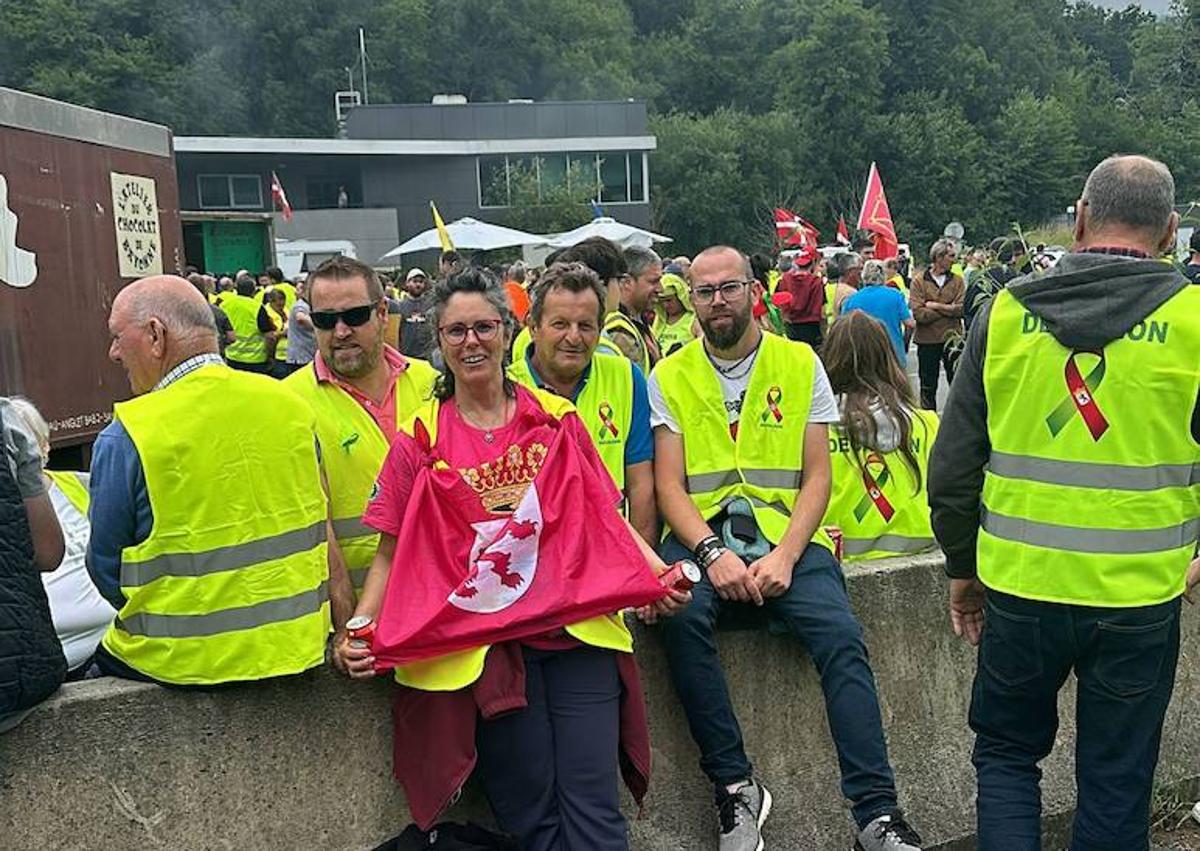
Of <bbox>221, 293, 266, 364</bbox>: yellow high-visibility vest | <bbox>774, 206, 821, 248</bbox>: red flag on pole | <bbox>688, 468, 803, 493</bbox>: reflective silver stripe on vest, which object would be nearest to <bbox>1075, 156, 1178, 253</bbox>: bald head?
<bbox>688, 468, 803, 493</bbox>: reflective silver stripe on vest

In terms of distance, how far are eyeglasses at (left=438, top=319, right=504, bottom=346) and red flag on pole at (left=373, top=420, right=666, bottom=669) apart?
37 centimetres

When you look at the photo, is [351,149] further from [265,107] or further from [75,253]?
[75,253]

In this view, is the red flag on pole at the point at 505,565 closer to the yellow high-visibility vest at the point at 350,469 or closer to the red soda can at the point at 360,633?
the red soda can at the point at 360,633

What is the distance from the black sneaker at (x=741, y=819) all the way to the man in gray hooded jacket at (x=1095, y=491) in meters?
0.76

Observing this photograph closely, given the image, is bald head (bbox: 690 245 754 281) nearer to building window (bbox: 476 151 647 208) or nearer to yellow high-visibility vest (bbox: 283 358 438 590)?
yellow high-visibility vest (bbox: 283 358 438 590)

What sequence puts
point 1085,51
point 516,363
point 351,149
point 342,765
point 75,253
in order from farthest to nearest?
point 1085,51 → point 351,149 → point 75,253 → point 516,363 → point 342,765

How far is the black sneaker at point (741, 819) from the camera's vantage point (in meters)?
3.97

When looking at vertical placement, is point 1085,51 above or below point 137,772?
above

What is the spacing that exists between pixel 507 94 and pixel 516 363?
88544 mm

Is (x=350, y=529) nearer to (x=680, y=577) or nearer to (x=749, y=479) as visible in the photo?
(x=680, y=577)

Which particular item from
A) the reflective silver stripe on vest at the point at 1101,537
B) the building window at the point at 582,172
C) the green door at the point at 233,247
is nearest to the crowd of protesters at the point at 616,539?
the reflective silver stripe on vest at the point at 1101,537

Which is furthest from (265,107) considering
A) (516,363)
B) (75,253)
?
(516,363)

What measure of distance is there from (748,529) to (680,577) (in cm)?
54

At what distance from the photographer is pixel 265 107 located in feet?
278
